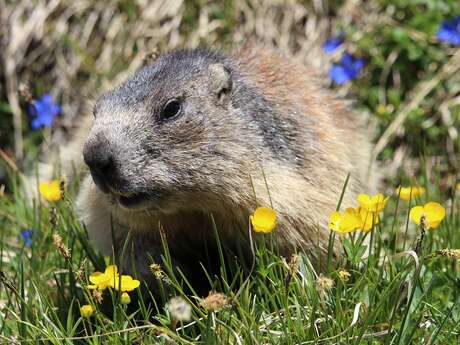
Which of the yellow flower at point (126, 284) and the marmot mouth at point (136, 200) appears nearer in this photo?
the yellow flower at point (126, 284)

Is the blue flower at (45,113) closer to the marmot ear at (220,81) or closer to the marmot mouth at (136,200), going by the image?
the marmot ear at (220,81)

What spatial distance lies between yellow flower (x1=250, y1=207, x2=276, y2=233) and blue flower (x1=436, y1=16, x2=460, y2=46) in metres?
3.73

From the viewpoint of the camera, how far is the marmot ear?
4.20 m

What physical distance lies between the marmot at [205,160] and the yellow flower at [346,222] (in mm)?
479

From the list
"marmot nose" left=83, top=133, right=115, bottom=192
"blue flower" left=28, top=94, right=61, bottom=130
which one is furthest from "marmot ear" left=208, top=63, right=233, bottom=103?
"blue flower" left=28, top=94, right=61, bottom=130

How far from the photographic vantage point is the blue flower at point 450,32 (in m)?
A: 6.59

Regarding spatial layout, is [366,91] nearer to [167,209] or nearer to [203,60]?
[203,60]

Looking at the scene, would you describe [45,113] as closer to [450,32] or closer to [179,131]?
[179,131]

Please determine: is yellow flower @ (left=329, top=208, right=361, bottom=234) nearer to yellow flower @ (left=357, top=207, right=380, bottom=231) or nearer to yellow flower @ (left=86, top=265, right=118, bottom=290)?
yellow flower @ (left=357, top=207, right=380, bottom=231)

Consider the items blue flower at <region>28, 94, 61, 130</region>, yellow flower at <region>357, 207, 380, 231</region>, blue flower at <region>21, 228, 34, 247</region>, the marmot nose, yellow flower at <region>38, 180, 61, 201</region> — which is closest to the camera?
yellow flower at <region>357, 207, 380, 231</region>

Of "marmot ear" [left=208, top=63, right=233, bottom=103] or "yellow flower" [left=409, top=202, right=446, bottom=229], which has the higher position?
"marmot ear" [left=208, top=63, right=233, bottom=103]

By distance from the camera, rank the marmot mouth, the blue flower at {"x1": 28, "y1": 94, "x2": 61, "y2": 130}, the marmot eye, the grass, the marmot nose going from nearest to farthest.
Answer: the grass, the marmot nose, the marmot mouth, the marmot eye, the blue flower at {"x1": 28, "y1": 94, "x2": 61, "y2": 130}

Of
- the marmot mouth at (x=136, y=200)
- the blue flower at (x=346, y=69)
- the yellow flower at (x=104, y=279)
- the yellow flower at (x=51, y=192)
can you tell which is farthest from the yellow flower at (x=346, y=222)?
the blue flower at (x=346, y=69)

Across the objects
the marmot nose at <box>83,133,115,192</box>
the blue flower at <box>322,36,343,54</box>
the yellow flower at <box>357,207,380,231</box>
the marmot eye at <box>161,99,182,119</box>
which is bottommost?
the yellow flower at <box>357,207,380,231</box>
